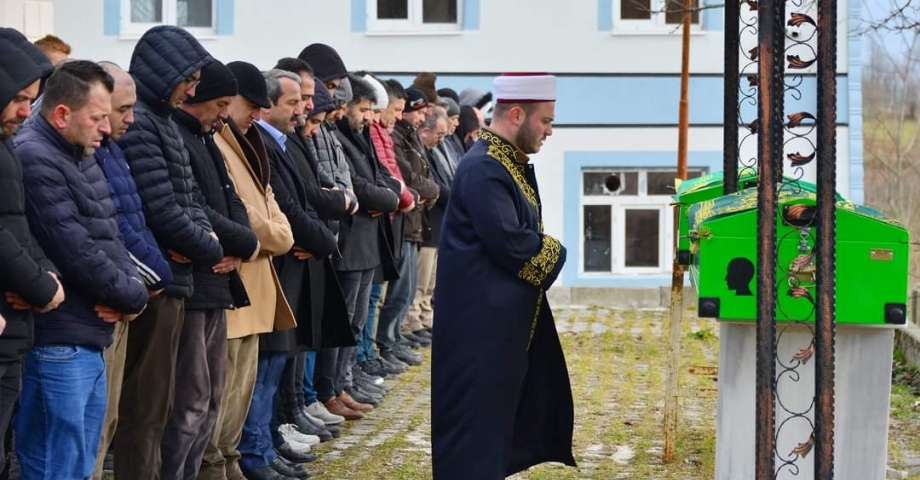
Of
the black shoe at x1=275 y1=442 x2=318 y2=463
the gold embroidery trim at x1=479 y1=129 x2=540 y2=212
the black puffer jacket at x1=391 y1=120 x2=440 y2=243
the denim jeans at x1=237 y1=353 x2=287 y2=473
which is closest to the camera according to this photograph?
the gold embroidery trim at x1=479 y1=129 x2=540 y2=212

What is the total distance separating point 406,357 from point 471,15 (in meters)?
6.54

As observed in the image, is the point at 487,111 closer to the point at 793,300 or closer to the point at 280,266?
the point at 280,266

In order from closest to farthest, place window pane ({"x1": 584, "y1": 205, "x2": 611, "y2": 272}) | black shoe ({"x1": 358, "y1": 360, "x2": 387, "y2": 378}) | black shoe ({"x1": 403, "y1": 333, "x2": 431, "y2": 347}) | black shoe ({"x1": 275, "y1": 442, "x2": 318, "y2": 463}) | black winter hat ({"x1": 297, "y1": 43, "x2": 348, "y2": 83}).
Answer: black shoe ({"x1": 275, "y1": 442, "x2": 318, "y2": 463}), black winter hat ({"x1": 297, "y1": 43, "x2": 348, "y2": 83}), black shoe ({"x1": 358, "y1": 360, "x2": 387, "y2": 378}), black shoe ({"x1": 403, "y1": 333, "x2": 431, "y2": 347}), window pane ({"x1": 584, "y1": 205, "x2": 611, "y2": 272})

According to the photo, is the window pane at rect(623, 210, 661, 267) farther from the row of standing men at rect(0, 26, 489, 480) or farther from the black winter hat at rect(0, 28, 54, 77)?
the black winter hat at rect(0, 28, 54, 77)

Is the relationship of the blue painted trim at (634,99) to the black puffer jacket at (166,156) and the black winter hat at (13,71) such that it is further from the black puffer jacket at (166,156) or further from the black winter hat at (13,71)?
the black winter hat at (13,71)

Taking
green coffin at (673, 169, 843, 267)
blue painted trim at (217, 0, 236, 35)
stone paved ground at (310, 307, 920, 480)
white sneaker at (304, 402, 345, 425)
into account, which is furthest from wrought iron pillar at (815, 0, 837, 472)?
blue painted trim at (217, 0, 236, 35)

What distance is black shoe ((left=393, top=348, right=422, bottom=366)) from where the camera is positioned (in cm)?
1296

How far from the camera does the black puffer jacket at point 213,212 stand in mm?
7195

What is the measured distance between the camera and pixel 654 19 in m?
18.6

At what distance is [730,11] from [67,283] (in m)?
4.01

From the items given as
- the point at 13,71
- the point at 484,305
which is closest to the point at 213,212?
the point at 484,305

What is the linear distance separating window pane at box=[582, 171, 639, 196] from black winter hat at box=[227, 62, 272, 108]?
11102 millimetres

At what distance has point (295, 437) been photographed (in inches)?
365

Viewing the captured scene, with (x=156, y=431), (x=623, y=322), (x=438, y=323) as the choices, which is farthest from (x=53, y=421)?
(x=623, y=322)
